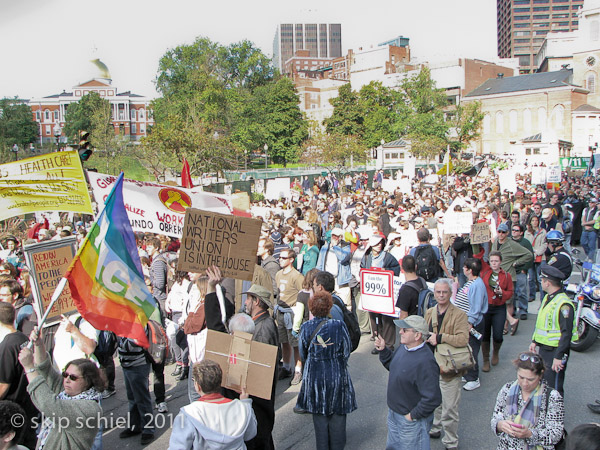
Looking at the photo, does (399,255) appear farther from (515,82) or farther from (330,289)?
(515,82)

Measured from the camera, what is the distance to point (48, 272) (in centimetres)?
584

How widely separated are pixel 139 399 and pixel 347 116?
69547 millimetres

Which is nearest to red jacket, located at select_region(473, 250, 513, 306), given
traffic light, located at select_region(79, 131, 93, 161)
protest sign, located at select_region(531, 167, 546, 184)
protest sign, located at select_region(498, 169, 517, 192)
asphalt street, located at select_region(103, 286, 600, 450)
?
asphalt street, located at select_region(103, 286, 600, 450)

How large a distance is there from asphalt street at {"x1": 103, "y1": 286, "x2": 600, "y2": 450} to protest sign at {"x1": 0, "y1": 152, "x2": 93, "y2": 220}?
106 inches

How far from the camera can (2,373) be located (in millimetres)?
4793

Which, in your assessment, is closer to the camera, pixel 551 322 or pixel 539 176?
pixel 551 322

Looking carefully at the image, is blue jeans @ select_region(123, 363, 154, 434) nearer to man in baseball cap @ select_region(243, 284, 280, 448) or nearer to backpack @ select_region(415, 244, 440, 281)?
man in baseball cap @ select_region(243, 284, 280, 448)

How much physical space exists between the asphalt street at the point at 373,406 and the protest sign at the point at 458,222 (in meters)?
2.83

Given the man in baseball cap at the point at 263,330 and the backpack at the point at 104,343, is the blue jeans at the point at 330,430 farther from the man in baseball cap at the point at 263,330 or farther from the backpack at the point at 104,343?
the backpack at the point at 104,343

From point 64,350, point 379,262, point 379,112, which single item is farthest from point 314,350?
point 379,112

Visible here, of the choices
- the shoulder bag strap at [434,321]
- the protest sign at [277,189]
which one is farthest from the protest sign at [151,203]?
the protest sign at [277,189]

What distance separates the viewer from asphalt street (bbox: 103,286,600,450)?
5.98 metres

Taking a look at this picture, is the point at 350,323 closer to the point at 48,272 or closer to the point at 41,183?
the point at 48,272

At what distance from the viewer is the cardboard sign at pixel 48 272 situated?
219 inches
